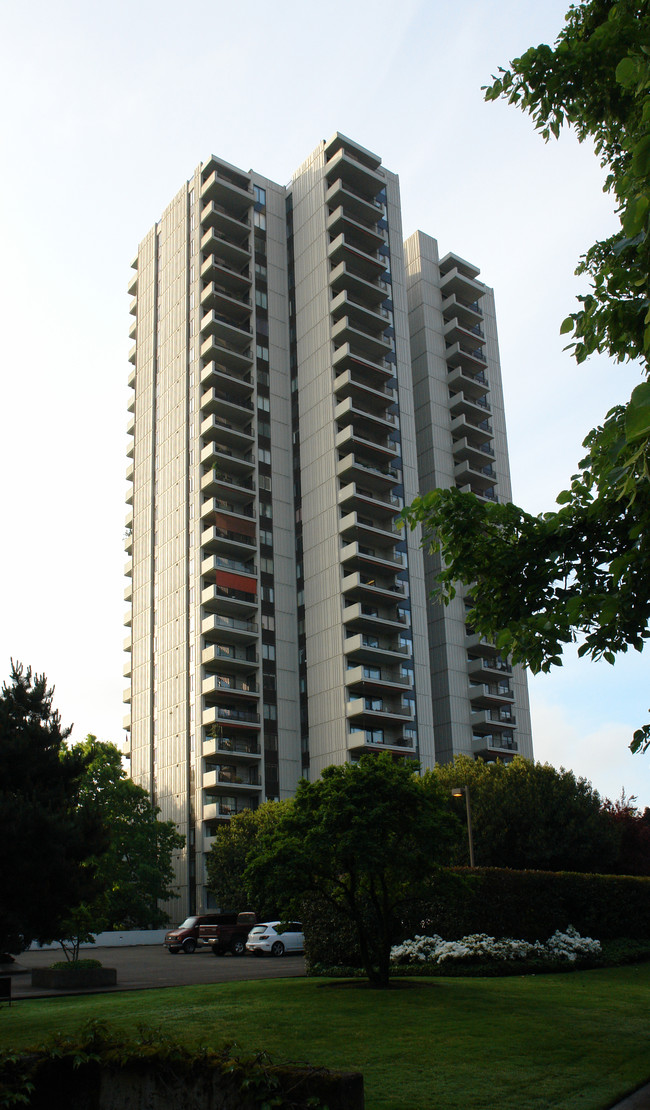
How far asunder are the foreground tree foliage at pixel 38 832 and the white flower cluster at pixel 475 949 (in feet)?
28.8

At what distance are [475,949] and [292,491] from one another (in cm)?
5048

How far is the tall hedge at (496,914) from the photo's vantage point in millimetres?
25328

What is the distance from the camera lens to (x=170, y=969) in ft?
105

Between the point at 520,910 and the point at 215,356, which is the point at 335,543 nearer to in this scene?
the point at 215,356

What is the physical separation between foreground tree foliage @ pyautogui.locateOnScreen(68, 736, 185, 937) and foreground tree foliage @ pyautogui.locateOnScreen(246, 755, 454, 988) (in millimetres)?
34376

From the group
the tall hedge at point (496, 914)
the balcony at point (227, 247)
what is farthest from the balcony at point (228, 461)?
the tall hedge at point (496, 914)

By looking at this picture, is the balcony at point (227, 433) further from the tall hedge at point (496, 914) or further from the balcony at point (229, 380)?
the tall hedge at point (496, 914)

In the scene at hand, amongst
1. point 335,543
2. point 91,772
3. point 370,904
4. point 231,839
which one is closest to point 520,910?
point 370,904

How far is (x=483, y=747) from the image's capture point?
7088 centimetres

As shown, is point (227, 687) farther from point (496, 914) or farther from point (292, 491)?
point (496, 914)

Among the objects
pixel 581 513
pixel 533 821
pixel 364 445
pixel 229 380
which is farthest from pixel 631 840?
pixel 581 513

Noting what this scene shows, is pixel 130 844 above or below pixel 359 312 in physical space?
below

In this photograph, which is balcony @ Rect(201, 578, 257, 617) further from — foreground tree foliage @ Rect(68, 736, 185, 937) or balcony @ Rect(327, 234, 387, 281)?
balcony @ Rect(327, 234, 387, 281)

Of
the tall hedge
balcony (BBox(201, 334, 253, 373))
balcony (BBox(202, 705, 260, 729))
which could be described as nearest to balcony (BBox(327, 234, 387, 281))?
balcony (BBox(201, 334, 253, 373))
